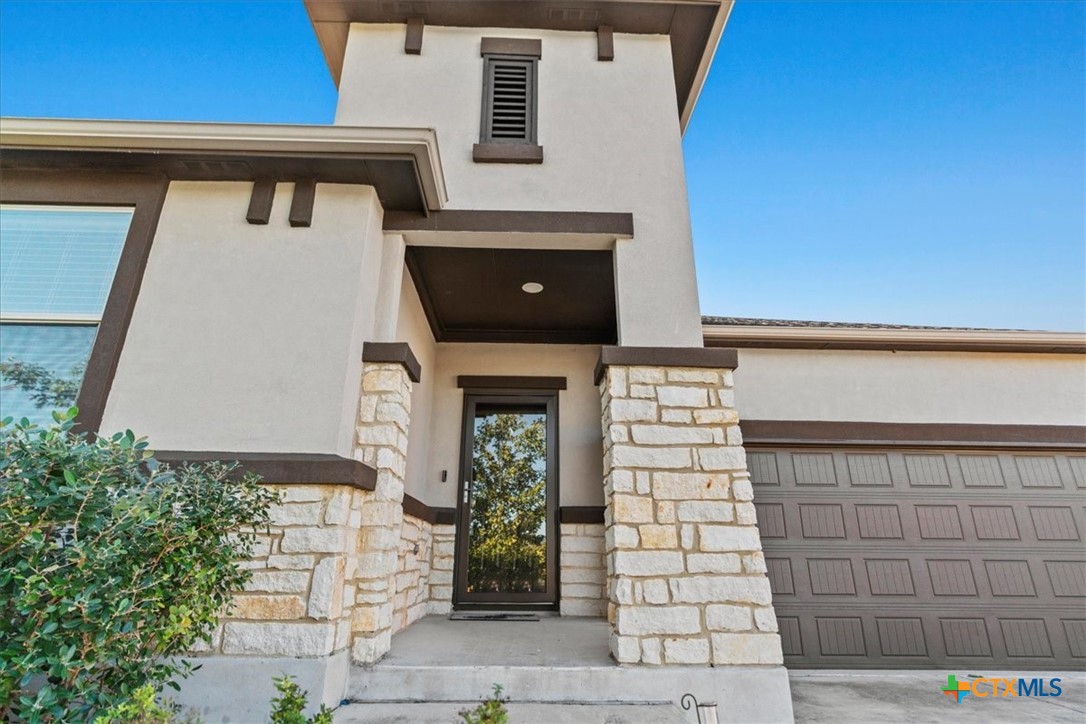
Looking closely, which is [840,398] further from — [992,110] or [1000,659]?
[992,110]

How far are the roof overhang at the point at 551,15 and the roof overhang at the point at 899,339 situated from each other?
2990mm

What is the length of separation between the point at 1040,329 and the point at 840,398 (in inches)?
84.9

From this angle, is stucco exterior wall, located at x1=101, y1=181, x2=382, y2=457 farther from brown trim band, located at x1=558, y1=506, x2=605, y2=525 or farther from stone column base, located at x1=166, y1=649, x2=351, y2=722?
brown trim band, located at x1=558, y1=506, x2=605, y2=525

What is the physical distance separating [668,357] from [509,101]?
3.01 meters

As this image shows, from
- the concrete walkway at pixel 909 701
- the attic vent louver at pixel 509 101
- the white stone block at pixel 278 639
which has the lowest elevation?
the concrete walkway at pixel 909 701

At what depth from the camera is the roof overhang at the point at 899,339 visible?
495 centimetres

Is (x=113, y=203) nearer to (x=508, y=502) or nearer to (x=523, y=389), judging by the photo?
(x=523, y=389)

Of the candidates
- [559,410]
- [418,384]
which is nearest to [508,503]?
[559,410]

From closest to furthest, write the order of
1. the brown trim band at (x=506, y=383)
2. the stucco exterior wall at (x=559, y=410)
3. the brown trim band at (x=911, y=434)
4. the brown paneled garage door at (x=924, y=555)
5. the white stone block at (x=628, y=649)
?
1. the white stone block at (x=628, y=649)
2. the brown paneled garage door at (x=924, y=555)
3. the brown trim band at (x=911, y=434)
4. the stucco exterior wall at (x=559, y=410)
5. the brown trim band at (x=506, y=383)

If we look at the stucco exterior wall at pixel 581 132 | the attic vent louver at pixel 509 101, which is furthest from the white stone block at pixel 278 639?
the attic vent louver at pixel 509 101

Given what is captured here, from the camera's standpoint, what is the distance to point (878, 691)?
3736mm

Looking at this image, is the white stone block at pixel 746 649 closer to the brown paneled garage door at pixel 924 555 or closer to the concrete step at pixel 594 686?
the concrete step at pixel 594 686

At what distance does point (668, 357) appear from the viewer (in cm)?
379

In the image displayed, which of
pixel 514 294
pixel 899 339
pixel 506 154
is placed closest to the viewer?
pixel 506 154
